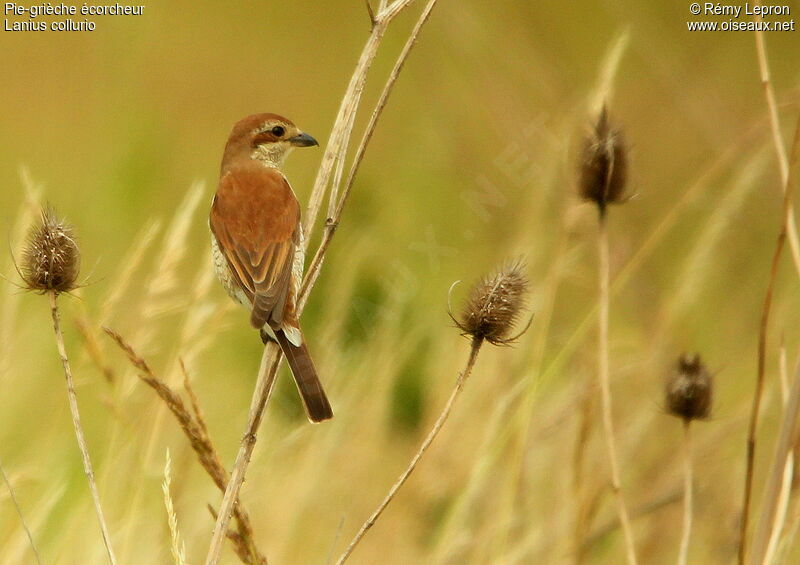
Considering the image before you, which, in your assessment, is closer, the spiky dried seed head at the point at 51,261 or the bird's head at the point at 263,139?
the spiky dried seed head at the point at 51,261

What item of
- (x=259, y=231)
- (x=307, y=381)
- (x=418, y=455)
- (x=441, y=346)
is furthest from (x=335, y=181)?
(x=441, y=346)

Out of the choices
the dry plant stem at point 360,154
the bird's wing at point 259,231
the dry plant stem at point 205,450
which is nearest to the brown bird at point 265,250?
the bird's wing at point 259,231

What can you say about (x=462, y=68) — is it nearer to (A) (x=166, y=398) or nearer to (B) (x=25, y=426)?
(B) (x=25, y=426)

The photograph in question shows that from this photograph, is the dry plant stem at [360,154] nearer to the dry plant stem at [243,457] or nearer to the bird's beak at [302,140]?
the dry plant stem at [243,457]

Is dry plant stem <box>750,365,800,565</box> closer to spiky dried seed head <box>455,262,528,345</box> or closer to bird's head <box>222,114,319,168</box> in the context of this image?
spiky dried seed head <box>455,262,528,345</box>

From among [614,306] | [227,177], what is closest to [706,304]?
[614,306]

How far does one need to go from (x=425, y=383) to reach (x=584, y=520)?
4.74 ft

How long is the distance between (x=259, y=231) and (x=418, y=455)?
162 cm

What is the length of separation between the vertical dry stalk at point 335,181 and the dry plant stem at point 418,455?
0.28m

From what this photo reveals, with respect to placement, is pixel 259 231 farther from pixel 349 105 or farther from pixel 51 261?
pixel 51 261

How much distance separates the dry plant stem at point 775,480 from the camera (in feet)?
7.20

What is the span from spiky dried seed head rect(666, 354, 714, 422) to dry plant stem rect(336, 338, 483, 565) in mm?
522

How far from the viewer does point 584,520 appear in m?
2.98

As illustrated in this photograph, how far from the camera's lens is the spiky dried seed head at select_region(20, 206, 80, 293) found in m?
2.54
